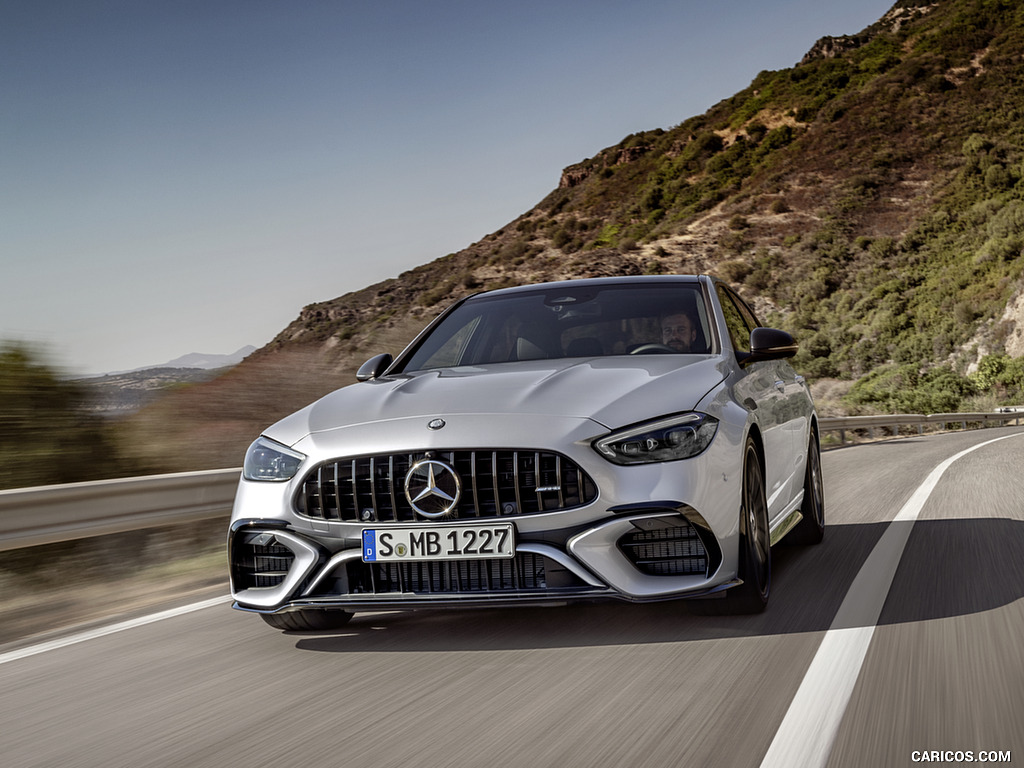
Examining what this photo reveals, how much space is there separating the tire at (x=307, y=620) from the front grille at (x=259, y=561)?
0.75 feet

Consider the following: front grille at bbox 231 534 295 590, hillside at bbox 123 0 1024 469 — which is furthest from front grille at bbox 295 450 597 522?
hillside at bbox 123 0 1024 469

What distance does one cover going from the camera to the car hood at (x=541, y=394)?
4223 mm

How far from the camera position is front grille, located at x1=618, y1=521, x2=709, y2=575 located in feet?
13.2

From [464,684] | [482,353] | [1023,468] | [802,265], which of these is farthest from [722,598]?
[802,265]

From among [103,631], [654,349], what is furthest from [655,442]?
[103,631]

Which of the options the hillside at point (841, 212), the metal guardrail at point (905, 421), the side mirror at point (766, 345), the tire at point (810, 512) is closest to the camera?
the side mirror at point (766, 345)

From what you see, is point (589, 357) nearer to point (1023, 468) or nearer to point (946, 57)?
point (1023, 468)

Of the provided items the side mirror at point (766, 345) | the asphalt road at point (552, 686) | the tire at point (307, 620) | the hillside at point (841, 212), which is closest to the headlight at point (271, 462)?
the tire at point (307, 620)

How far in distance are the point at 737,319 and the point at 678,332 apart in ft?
3.42

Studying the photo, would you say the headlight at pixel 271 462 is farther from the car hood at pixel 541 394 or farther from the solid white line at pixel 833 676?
the solid white line at pixel 833 676

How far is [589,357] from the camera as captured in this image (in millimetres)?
5328

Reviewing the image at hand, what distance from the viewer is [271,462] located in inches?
174

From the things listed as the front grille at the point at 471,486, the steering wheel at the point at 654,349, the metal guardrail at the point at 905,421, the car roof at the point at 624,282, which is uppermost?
the car roof at the point at 624,282

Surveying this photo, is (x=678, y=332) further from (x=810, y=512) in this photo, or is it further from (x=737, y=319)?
(x=810, y=512)
